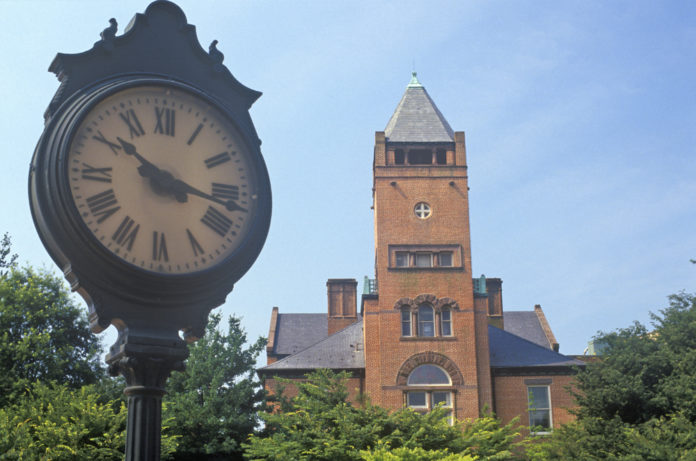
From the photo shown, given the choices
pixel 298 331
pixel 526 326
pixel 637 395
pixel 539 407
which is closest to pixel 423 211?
pixel 539 407

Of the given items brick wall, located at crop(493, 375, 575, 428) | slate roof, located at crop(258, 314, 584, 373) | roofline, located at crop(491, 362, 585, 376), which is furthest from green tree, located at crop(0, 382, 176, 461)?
roofline, located at crop(491, 362, 585, 376)

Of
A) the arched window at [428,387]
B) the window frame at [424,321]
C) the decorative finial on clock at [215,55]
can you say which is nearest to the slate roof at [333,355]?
the arched window at [428,387]

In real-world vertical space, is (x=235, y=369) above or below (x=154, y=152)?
above

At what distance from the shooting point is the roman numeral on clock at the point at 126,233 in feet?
10.5

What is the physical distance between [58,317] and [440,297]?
1569 cm

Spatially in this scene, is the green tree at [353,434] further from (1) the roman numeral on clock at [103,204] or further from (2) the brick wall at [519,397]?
(1) the roman numeral on clock at [103,204]

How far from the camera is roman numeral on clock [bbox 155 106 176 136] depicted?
342 cm

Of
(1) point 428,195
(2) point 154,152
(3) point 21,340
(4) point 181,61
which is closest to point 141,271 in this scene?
(2) point 154,152

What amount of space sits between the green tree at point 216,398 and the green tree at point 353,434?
8.01 ft

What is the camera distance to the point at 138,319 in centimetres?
330

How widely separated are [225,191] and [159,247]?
1.33ft

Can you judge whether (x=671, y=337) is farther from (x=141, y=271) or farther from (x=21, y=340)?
(x=141, y=271)

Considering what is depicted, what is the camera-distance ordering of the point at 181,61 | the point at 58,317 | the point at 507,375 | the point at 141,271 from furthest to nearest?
the point at 507,375 → the point at 58,317 → the point at 181,61 → the point at 141,271

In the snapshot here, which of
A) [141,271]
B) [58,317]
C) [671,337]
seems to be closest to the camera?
[141,271]
